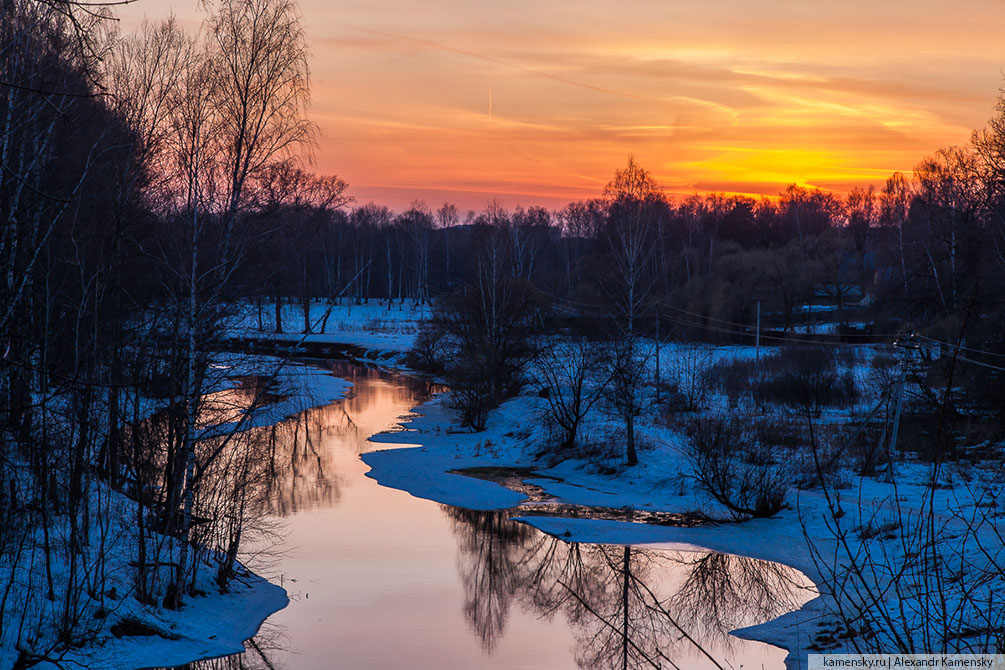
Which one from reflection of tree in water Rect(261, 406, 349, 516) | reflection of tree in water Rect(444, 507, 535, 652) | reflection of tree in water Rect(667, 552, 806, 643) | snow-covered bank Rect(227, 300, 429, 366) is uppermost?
snow-covered bank Rect(227, 300, 429, 366)

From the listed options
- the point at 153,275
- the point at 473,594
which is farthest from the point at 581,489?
the point at 153,275

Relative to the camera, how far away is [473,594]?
1552cm

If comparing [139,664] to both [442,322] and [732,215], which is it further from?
Result: [732,215]

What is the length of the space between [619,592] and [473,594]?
2.75m

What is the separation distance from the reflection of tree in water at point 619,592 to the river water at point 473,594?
38 millimetres

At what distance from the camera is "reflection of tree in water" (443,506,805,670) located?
536 inches

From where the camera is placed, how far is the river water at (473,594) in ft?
42.2

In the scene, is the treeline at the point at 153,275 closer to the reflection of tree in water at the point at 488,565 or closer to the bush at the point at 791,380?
the reflection of tree in water at the point at 488,565

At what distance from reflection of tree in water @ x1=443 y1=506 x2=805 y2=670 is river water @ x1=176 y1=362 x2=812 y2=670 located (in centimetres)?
4

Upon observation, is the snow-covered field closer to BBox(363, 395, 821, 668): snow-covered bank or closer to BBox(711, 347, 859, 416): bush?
BBox(363, 395, 821, 668): snow-covered bank

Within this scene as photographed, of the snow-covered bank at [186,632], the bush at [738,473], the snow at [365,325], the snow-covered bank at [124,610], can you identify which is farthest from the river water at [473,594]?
the snow at [365,325]

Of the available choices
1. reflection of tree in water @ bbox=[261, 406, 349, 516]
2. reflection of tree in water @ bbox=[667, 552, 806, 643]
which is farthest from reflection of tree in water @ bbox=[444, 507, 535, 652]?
reflection of tree in water @ bbox=[261, 406, 349, 516]

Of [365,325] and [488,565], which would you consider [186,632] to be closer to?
[488,565]

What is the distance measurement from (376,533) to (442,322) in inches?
918
